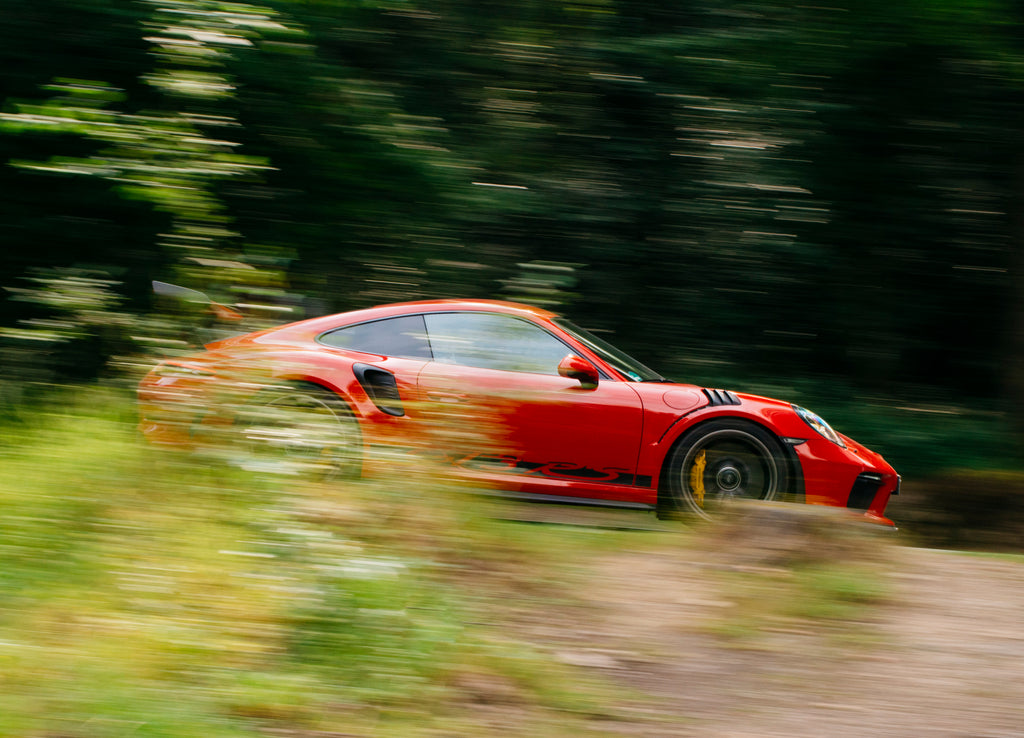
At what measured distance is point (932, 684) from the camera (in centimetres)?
312

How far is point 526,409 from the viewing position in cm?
422

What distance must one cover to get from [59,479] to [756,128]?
368 cm

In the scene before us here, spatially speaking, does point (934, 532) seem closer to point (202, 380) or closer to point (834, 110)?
point (834, 110)

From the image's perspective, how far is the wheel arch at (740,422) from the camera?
5578 millimetres

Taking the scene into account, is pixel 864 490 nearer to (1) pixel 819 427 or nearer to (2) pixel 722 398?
(1) pixel 819 427

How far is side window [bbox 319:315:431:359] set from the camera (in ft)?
17.0

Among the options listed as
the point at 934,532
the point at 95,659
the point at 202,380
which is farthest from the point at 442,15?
the point at 934,532

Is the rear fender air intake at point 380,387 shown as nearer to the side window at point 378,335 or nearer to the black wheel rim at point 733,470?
the side window at point 378,335

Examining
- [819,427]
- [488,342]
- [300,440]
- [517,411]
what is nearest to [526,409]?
[517,411]

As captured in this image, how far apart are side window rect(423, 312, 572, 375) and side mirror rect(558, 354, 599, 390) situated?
91 centimetres

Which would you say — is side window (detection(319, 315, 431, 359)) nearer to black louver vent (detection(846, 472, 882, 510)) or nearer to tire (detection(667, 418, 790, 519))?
tire (detection(667, 418, 790, 519))

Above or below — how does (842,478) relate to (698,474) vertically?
above

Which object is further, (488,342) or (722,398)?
(722,398)

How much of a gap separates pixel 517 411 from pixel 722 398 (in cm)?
205
